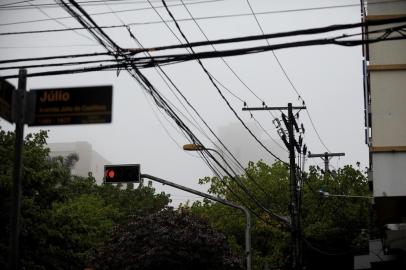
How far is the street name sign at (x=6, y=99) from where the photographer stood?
28.6 ft

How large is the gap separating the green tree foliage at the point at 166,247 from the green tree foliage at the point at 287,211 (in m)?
12.7

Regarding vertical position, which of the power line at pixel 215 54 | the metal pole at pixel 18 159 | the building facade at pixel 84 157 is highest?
the building facade at pixel 84 157

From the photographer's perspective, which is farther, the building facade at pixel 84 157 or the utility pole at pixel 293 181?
the building facade at pixel 84 157

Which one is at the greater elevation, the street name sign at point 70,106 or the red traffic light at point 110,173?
the street name sign at point 70,106

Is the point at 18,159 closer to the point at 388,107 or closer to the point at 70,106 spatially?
the point at 70,106

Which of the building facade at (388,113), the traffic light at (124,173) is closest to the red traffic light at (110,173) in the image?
the traffic light at (124,173)

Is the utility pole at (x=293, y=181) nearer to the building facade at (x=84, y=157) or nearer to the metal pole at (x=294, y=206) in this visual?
the metal pole at (x=294, y=206)

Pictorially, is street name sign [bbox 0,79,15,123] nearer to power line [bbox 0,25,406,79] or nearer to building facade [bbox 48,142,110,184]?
power line [bbox 0,25,406,79]

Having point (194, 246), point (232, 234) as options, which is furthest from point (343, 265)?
point (194, 246)

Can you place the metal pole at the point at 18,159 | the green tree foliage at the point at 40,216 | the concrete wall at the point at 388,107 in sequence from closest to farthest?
the metal pole at the point at 18,159 → the concrete wall at the point at 388,107 → the green tree foliage at the point at 40,216

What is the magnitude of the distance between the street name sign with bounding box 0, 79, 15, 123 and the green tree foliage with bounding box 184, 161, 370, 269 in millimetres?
27344

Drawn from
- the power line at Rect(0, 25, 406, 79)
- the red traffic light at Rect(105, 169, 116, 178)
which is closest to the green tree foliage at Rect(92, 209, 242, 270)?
the red traffic light at Rect(105, 169, 116, 178)

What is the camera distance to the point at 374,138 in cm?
1470

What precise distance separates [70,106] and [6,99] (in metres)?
0.99
